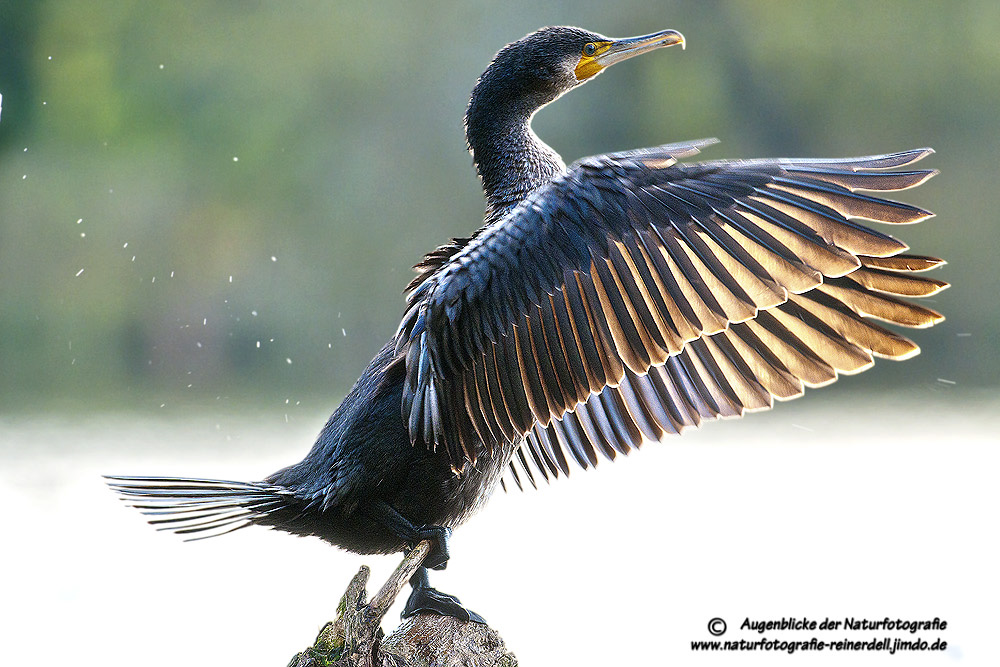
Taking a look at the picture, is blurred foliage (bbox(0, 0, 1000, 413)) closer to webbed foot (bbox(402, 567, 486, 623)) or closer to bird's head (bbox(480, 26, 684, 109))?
bird's head (bbox(480, 26, 684, 109))

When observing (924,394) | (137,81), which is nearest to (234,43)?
(137,81)

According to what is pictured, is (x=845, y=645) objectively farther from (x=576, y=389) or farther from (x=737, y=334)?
(x=576, y=389)

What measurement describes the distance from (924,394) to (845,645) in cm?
458

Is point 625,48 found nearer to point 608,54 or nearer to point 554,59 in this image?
point 608,54

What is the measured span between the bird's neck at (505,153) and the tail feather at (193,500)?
3.18 feet

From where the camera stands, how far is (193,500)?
259 centimetres

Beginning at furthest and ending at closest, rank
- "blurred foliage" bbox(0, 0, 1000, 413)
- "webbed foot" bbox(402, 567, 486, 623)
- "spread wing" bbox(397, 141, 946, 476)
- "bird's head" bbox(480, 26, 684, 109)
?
"blurred foliage" bbox(0, 0, 1000, 413) → "bird's head" bbox(480, 26, 684, 109) → "webbed foot" bbox(402, 567, 486, 623) → "spread wing" bbox(397, 141, 946, 476)

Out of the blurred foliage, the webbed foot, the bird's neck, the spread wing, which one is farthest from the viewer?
the blurred foliage

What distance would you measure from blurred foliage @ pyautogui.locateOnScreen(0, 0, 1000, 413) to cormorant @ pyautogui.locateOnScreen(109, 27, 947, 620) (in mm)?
5798

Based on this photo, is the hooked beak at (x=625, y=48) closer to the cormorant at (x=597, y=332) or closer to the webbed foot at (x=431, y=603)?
the cormorant at (x=597, y=332)

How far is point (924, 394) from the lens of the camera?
8289 mm
